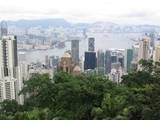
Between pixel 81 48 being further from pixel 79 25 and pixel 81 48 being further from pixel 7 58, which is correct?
pixel 79 25

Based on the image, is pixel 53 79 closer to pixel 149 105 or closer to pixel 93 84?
pixel 93 84

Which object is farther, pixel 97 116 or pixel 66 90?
pixel 66 90

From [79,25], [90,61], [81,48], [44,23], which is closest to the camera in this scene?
[90,61]

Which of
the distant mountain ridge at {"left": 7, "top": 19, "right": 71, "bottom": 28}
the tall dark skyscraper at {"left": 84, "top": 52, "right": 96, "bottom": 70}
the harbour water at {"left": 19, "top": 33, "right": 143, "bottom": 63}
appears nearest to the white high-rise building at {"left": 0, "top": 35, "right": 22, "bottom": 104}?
the tall dark skyscraper at {"left": 84, "top": 52, "right": 96, "bottom": 70}

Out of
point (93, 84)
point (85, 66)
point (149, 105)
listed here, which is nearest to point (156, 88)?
point (149, 105)

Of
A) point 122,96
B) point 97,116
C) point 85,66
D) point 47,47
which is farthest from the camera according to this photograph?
point 47,47

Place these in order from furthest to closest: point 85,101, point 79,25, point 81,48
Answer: point 79,25 → point 81,48 → point 85,101

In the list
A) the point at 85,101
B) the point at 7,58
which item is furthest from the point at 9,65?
the point at 85,101

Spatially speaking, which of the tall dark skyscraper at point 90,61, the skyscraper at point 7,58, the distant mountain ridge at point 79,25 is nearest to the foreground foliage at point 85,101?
the skyscraper at point 7,58
